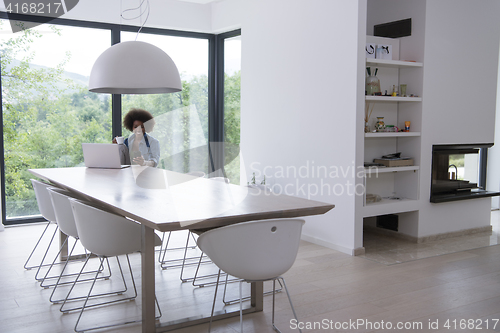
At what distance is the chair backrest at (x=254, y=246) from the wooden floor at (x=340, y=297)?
635 millimetres

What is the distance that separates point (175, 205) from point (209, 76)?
15.4 feet

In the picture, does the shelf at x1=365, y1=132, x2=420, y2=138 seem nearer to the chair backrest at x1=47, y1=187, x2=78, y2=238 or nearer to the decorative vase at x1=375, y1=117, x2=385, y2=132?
the decorative vase at x1=375, y1=117, x2=385, y2=132

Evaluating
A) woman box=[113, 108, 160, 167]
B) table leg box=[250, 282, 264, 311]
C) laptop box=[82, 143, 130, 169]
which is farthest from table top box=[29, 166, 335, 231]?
woman box=[113, 108, 160, 167]

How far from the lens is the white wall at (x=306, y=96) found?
4555 millimetres

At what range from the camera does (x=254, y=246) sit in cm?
231

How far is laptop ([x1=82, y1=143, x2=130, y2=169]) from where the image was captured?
4520mm

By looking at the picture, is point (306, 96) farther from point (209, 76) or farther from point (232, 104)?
point (209, 76)

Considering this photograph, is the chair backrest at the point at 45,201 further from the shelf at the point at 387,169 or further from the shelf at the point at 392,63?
the shelf at the point at 392,63

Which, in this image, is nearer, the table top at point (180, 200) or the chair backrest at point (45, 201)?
the table top at point (180, 200)

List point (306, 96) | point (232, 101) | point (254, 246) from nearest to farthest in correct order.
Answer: point (254, 246) → point (306, 96) → point (232, 101)

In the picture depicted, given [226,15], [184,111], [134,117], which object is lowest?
[134,117]

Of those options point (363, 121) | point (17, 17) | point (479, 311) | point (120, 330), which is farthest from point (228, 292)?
point (17, 17)

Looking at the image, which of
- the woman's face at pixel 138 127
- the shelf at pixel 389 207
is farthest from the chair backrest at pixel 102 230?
the shelf at pixel 389 207

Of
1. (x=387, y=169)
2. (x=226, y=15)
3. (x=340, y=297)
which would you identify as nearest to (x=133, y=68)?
(x=340, y=297)
